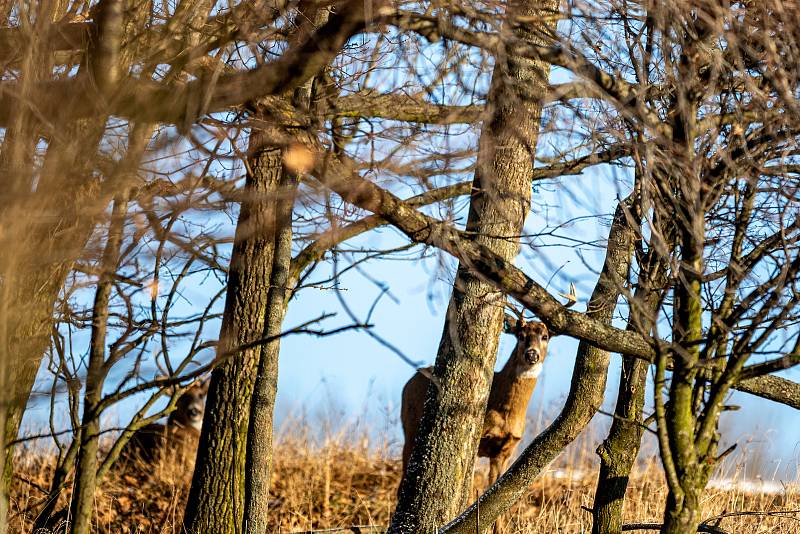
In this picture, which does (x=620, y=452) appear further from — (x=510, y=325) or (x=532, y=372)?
(x=532, y=372)

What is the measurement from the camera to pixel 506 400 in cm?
995

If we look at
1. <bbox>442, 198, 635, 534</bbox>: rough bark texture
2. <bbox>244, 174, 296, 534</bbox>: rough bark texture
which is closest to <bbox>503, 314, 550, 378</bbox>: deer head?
<bbox>442, 198, 635, 534</bbox>: rough bark texture

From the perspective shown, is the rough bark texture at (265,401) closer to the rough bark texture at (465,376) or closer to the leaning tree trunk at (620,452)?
the rough bark texture at (465,376)

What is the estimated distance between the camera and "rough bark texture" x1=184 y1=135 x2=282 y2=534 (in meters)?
6.01

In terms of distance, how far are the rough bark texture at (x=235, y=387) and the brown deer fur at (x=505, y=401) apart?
11.7 feet

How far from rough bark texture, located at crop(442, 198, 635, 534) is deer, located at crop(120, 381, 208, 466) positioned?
520 centimetres

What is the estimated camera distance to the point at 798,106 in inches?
142

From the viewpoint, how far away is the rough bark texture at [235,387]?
6008 millimetres

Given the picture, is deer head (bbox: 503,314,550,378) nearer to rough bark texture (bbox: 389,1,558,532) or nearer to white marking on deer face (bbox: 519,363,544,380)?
white marking on deer face (bbox: 519,363,544,380)

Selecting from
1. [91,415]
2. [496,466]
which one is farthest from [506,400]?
[91,415]

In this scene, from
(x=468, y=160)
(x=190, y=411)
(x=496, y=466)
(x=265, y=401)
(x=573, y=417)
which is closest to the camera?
(x=468, y=160)

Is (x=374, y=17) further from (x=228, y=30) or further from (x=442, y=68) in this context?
(x=228, y=30)

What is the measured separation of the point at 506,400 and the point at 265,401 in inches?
174

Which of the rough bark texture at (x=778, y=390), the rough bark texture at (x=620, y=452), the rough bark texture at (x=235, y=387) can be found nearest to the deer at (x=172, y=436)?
the rough bark texture at (x=235, y=387)
